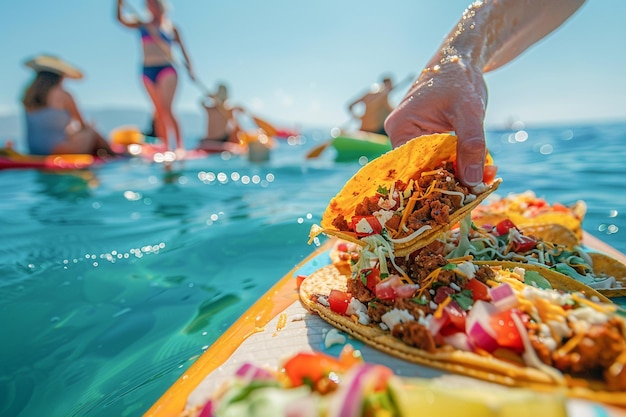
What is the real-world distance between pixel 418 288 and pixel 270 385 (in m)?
0.79

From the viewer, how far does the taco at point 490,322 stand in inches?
41.6

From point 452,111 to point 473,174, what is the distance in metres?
0.32

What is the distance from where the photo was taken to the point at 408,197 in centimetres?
173

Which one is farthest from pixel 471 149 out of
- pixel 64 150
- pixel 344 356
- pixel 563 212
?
pixel 64 150

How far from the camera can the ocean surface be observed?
6.29ft

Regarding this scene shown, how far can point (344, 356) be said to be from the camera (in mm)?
957

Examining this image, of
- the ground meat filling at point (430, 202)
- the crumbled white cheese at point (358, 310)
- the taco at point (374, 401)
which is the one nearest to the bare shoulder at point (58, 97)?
the ground meat filling at point (430, 202)

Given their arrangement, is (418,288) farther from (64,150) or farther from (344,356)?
(64,150)

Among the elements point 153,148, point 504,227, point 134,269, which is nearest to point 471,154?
point 504,227

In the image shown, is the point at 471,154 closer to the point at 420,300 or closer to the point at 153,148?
the point at 420,300

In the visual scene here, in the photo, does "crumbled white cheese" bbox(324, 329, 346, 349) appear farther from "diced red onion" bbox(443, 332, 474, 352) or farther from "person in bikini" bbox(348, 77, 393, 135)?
"person in bikini" bbox(348, 77, 393, 135)

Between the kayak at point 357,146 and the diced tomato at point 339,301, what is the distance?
28.0ft

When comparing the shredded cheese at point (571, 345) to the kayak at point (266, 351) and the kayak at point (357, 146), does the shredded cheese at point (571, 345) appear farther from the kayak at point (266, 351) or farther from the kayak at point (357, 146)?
the kayak at point (357, 146)

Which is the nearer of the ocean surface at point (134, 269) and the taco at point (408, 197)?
the taco at point (408, 197)
